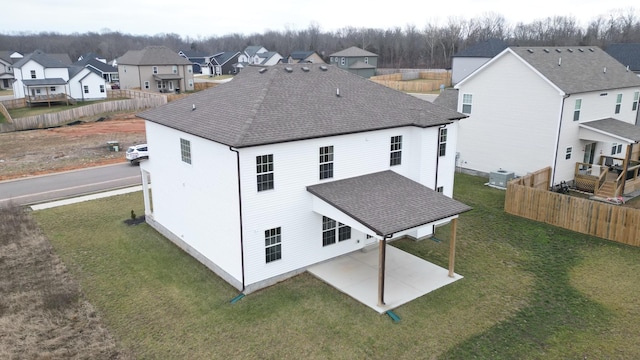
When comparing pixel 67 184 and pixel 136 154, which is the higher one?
pixel 136 154

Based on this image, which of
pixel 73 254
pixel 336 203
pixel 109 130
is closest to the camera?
pixel 336 203

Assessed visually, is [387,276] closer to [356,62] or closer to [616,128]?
[616,128]

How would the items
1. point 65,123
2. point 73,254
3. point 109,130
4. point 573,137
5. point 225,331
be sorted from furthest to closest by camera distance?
1. point 65,123
2. point 109,130
3. point 573,137
4. point 73,254
5. point 225,331

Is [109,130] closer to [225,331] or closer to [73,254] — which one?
[73,254]

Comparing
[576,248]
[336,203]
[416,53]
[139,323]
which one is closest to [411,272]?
[336,203]

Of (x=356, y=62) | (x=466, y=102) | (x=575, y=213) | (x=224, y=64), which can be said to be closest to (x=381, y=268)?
(x=575, y=213)

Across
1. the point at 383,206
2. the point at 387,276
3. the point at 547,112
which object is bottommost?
the point at 387,276

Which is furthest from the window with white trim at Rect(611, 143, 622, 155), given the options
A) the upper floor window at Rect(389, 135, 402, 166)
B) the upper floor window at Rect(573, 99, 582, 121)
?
the upper floor window at Rect(389, 135, 402, 166)
